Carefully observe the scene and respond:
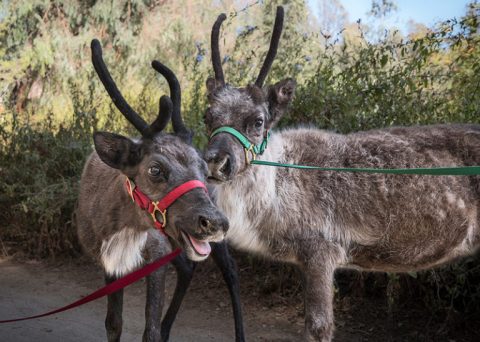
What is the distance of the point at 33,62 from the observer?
13398 mm

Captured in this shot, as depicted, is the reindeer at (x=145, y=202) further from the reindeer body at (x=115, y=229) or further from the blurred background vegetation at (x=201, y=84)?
the blurred background vegetation at (x=201, y=84)

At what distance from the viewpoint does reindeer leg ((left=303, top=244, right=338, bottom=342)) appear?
3949mm

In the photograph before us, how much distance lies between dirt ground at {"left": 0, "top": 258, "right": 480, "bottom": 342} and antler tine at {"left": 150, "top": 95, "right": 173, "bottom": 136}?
9.20 ft

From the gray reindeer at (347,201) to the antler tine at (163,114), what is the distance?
650 millimetres

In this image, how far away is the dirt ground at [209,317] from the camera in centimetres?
565

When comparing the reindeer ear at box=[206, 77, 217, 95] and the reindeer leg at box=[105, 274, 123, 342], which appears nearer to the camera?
the reindeer leg at box=[105, 274, 123, 342]

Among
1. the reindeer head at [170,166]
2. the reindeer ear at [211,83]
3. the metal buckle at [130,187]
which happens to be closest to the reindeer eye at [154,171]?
the reindeer head at [170,166]

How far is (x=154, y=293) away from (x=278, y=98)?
1691mm

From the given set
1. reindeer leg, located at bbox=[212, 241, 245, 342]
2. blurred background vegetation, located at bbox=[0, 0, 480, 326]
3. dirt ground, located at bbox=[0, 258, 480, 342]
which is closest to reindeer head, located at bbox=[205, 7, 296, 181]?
→ reindeer leg, located at bbox=[212, 241, 245, 342]

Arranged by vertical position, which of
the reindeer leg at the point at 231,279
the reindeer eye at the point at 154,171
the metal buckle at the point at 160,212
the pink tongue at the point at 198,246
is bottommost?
the reindeer leg at the point at 231,279

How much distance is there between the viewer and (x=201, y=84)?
7879mm

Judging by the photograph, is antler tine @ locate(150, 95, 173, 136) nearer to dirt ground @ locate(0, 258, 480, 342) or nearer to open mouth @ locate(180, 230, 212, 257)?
open mouth @ locate(180, 230, 212, 257)

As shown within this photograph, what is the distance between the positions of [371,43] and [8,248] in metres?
5.72

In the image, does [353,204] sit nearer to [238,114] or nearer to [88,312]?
[238,114]
